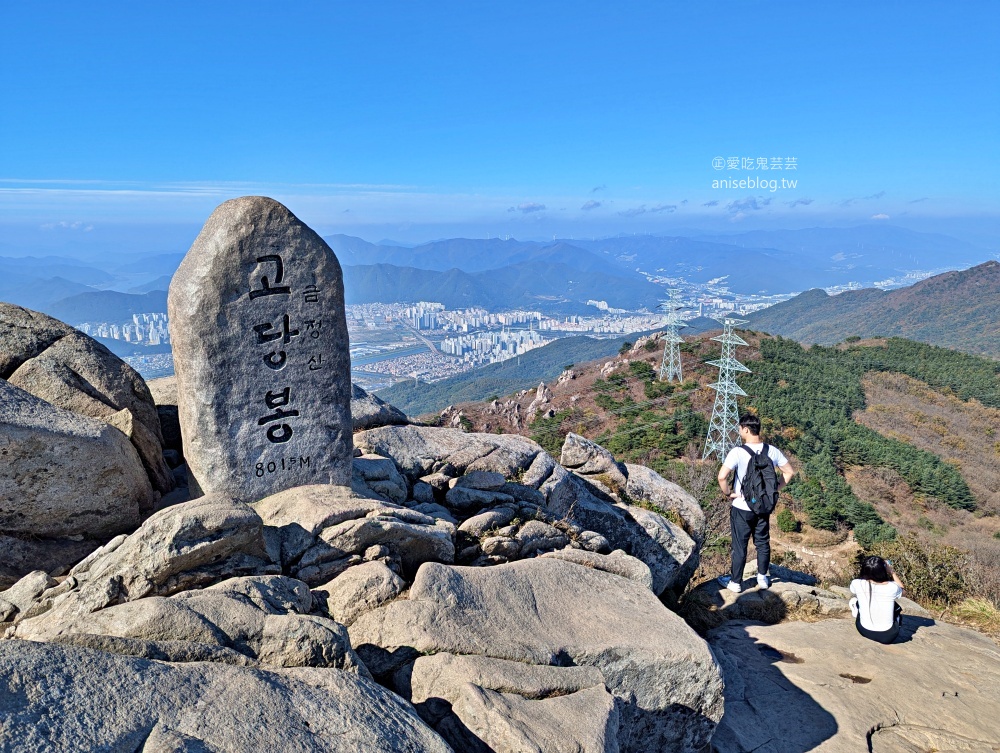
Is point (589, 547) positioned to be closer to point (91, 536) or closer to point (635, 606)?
point (635, 606)

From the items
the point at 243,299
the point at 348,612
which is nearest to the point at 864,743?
the point at 348,612

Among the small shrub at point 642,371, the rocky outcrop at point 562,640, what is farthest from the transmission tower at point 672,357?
the rocky outcrop at point 562,640

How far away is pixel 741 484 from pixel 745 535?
846 mm

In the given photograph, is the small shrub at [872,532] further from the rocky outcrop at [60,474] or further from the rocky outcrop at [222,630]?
the rocky outcrop at [60,474]

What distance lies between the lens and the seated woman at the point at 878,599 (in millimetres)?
7902

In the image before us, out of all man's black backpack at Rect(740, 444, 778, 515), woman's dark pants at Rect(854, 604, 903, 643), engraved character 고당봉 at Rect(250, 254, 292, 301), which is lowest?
woman's dark pants at Rect(854, 604, 903, 643)

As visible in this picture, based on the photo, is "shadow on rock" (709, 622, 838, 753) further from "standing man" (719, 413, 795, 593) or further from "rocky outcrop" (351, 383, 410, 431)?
"rocky outcrop" (351, 383, 410, 431)

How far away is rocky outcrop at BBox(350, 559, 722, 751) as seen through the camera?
538cm

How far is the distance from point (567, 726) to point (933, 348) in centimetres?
7317

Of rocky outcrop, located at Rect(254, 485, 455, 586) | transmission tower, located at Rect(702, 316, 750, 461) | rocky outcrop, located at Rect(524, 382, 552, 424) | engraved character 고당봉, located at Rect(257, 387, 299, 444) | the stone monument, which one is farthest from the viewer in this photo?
rocky outcrop, located at Rect(524, 382, 552, 424)

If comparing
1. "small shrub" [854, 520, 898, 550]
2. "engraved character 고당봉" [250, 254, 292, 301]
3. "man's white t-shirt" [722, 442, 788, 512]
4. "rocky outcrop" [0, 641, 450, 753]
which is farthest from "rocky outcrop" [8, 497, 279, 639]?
"small shrub" [854, 520, 898, 550]

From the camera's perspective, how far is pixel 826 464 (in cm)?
3647

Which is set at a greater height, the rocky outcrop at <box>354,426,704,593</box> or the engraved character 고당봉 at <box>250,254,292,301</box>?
the engraved character 고당봉 at <box>250,254,292,301</box>

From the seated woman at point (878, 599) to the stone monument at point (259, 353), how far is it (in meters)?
6.82
